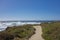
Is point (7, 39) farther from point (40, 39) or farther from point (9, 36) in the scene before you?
point (40, 39)

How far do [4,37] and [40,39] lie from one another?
14.8 feet

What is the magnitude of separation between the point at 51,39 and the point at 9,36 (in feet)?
17.5

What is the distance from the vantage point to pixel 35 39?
25.7 meters

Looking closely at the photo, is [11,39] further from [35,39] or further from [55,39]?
[55,39]

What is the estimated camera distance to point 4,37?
24.4 meters

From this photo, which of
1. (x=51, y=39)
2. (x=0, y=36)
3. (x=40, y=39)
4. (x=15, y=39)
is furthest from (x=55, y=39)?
(x=0, y=36)

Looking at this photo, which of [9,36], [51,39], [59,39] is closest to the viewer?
[59,39]

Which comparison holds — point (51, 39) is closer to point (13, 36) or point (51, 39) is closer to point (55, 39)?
point (55, 39)

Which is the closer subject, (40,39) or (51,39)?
(51,39)

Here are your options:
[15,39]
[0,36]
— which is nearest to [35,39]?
[15,39]

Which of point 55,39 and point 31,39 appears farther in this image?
point 31,39

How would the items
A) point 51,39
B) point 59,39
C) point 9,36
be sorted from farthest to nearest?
point 9,36, point 51,39, point 59,39

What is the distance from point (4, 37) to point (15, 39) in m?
1.34

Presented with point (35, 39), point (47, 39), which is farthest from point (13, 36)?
point (47, 39)
